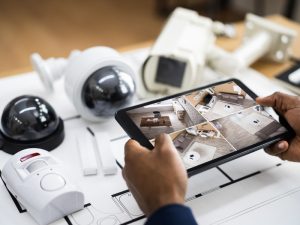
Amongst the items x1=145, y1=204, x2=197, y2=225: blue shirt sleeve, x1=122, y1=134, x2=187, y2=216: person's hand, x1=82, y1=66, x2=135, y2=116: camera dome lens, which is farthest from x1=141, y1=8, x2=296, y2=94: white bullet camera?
x1=145, y1=204, x2=197, y2=225: blue shirt sleeve

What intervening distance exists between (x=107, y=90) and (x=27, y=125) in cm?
17

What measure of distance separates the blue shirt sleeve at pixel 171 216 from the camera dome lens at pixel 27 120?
0.31m

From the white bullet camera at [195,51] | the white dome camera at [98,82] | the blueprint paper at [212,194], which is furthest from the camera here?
the white bullet camera at [195,51]

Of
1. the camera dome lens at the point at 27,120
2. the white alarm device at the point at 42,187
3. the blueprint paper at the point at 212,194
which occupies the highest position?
the camera dome lens at the point at 27,120

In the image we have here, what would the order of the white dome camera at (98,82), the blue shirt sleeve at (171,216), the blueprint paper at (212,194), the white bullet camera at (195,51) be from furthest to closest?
the white bullet camera at (195,51) < the white dome camera at (98,82) < the blueprint paper at (212,194) < the blue shirt sleeve at (171,216)

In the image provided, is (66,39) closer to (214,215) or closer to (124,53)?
(124,53)

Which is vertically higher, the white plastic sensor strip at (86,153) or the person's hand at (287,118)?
the person's hand at (287,118)

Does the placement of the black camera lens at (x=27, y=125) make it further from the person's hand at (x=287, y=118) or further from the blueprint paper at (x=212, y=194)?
the person's hand at (x=287, y=118)

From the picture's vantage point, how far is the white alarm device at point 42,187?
24.4 inches

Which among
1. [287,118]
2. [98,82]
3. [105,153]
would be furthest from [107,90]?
[287,118]

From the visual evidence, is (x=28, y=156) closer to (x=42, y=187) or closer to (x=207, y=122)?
(x=42, y=187)

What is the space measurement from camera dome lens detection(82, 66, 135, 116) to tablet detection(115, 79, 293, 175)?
0.34ft

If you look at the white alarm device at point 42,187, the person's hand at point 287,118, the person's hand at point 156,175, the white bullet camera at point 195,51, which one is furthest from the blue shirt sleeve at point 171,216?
the white bullet camera at point 195,51

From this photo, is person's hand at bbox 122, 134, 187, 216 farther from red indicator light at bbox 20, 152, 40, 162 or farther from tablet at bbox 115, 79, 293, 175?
red indicator light at bbox 20, 152, 40, 162
